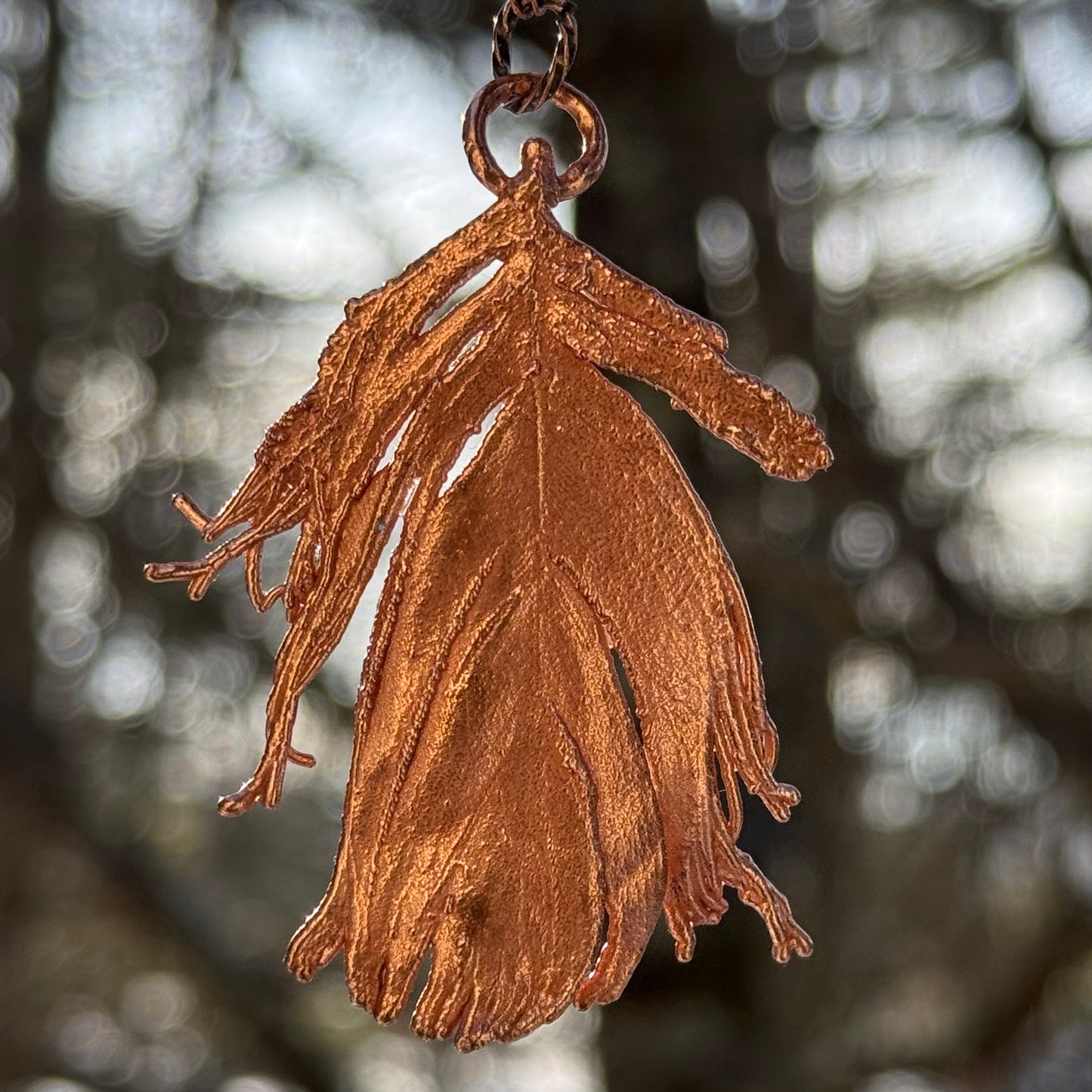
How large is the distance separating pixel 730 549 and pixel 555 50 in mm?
784

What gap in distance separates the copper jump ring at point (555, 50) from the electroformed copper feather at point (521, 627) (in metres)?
0.03

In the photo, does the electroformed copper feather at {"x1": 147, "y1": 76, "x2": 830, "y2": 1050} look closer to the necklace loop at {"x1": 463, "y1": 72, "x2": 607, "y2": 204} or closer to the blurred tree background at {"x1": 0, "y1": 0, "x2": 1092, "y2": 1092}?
the necklace loop at {"x1": 463, "y1": 72, "x2": 607, "y2": 204}

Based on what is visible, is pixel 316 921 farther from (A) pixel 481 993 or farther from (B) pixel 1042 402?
(B) pixel 1042 402

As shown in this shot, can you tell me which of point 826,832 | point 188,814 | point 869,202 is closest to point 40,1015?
point 188,814

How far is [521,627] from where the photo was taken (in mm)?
597

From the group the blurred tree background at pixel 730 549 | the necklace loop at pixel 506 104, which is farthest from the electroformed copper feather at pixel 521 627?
the blurred tree background at pixel 730 549

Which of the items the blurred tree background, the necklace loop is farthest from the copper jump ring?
the blurred tree background

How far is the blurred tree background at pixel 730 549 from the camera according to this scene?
4.47 ft

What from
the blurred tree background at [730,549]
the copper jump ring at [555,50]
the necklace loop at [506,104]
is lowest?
the blurred tree background at [730,549]

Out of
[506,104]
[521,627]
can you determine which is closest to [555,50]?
[506,104]

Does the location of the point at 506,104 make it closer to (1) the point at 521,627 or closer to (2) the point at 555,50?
(2) the point at 555,50

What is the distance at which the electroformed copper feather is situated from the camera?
588 mm

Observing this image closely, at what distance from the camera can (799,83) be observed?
4.66ft

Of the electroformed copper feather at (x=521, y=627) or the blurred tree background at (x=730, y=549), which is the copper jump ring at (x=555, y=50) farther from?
the blurred tree background at (x=730, y=549)
